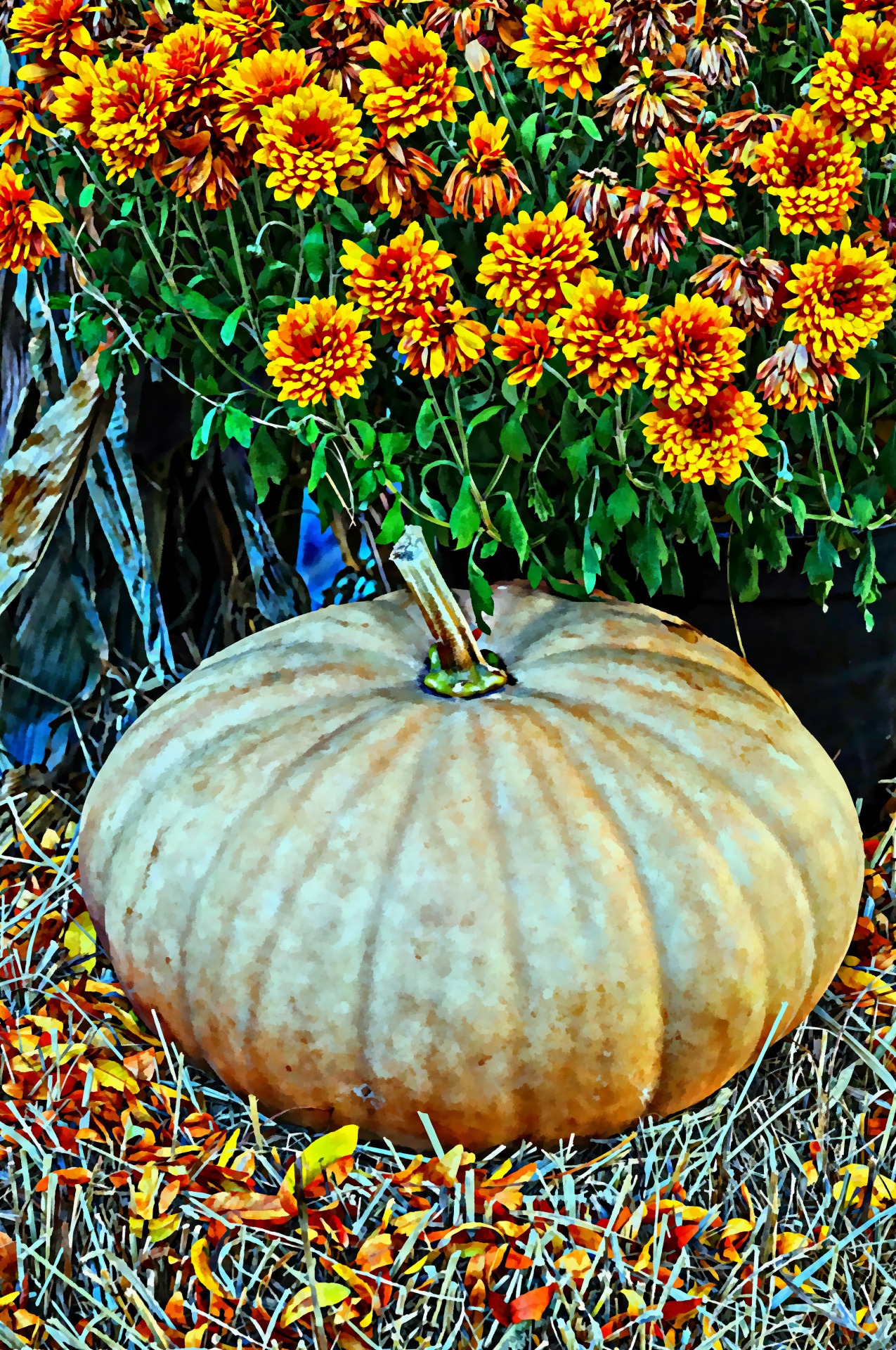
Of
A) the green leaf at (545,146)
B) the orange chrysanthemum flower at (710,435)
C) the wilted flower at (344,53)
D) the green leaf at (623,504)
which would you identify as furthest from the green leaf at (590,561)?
the wilted flower at (344,53)

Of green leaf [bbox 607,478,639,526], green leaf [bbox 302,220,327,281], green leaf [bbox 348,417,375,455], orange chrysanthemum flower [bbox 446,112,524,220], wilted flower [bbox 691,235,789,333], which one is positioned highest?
orange chrysanthemum flower [bbox 446,112,524,220]

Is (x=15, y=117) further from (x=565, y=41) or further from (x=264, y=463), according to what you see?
(x=565, y=41)

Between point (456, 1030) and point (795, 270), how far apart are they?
772 millimetres

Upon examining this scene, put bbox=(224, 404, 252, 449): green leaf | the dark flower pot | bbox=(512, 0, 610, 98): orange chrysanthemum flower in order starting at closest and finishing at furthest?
bbox=(512, 0, 610, 98): orange chrysanthemum flower → bbox=(224, 404, 252, 449): green leaf → the dark flower pot

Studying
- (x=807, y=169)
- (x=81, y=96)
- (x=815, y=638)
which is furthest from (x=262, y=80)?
(x=815, y=638)

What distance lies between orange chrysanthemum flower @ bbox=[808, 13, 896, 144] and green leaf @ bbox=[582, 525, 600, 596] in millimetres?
461

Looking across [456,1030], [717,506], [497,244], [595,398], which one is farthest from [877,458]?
[456,1030]

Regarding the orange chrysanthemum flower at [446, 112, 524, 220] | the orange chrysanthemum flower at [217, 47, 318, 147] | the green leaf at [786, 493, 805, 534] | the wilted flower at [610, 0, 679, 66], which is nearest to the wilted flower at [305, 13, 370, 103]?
the orange chrysanthemum flower at [217, 47, 318, 147]

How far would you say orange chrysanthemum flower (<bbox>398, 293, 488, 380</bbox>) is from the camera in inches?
45.7

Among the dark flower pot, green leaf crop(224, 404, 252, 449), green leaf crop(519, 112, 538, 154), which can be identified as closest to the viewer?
green leaf crop(519, 112, 538, 154)

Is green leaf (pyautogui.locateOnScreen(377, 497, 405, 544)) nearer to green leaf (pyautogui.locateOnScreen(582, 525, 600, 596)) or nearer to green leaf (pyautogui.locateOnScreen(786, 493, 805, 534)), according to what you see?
green leaf (pyautogui.locateOnScreen(582, 525, 600, 596))

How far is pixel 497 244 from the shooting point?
3.72 ft

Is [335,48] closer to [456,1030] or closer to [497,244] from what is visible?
[497,244]

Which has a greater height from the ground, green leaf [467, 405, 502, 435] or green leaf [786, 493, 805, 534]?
green leaf [467, 405, 502, 435]
